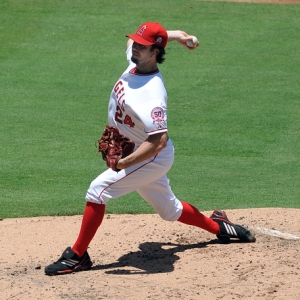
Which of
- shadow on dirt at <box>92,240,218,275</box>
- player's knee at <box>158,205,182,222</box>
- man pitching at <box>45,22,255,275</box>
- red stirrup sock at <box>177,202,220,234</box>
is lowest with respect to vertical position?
shadow on dirt at <box>92,240,218,275</box>

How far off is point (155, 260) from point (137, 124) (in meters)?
1.08

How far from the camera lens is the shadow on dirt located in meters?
5.04

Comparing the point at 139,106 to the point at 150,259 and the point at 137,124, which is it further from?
the point at 150,259

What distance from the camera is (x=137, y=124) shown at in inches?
193

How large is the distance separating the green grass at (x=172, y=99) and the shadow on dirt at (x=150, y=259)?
41.5 inches

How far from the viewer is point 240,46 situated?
444 inches

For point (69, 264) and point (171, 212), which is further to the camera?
point (171, 212)

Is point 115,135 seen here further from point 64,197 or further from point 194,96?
point 194,96

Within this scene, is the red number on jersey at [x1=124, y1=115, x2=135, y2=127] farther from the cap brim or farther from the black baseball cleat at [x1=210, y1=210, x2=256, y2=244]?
the black baseball cleat at [x1=210, y1=210, x2=256, y2=244]

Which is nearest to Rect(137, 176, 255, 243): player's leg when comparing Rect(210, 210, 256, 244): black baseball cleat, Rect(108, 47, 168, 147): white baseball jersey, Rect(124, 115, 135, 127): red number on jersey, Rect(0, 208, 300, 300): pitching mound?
Rect(210, 210, 256, 244): black baseball cleat

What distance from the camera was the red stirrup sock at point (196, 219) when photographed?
5434 millimetres

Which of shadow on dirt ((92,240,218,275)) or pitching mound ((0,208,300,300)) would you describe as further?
shadow on dirt ((92,240,218,275))

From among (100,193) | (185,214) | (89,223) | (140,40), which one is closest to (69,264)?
(89,223)

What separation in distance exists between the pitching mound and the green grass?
0.57 m
